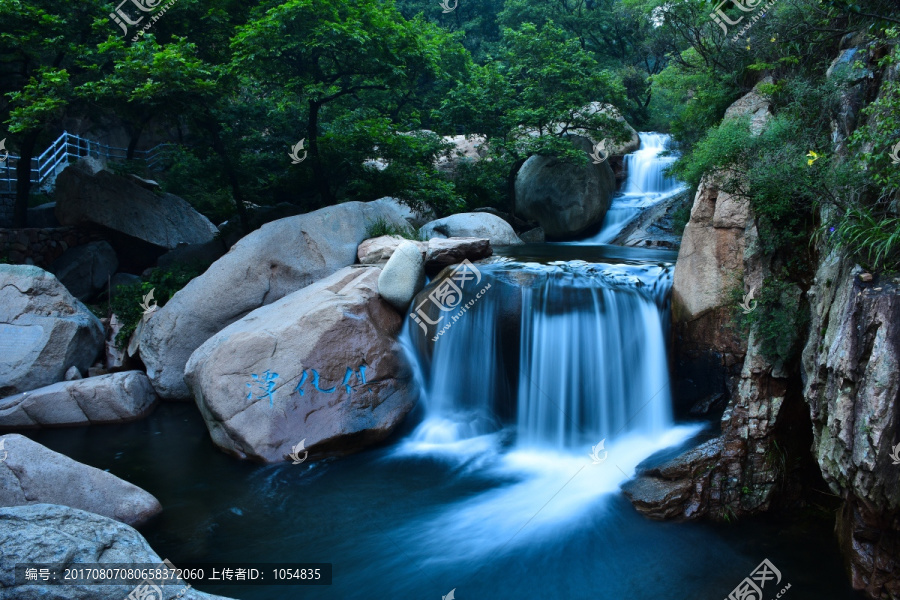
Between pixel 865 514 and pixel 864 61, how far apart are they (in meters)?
4.37

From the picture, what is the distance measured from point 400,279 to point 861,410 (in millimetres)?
5958

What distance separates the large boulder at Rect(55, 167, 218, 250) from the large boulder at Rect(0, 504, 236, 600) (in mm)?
11703

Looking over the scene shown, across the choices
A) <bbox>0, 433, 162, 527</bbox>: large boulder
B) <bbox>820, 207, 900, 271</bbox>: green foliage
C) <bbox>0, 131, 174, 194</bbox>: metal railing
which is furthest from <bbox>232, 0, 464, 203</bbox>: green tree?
<bbox>820, 207, 900, 271</bbox>: green foliage

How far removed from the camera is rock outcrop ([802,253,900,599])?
418 cm

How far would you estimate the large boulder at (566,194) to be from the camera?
51.9 feet

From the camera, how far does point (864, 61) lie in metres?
5.89

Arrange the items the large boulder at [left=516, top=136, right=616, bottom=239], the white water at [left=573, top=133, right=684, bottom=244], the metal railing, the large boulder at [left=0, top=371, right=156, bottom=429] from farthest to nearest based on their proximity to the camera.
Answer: the large boulder at [left=516, top=136, right=616, bottom=239], the metal railing, the white water at [left=573, top=133, right=684, bottom=244], the large boulder at [left=0, top=371, right=156, bottom=429]
